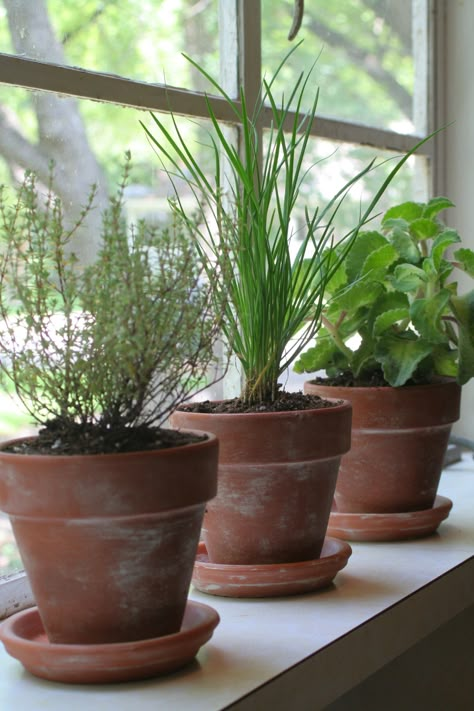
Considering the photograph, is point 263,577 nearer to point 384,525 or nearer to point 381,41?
point 384,525

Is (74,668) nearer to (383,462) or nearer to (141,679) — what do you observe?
(141,679)

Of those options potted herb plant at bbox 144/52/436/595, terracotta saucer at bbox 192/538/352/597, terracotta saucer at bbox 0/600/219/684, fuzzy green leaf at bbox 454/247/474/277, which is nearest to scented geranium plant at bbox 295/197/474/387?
fuzzy green leaf at bbox 454/247/474/277

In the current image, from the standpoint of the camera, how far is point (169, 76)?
1.31m

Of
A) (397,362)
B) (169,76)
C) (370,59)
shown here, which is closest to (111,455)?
(397,362)

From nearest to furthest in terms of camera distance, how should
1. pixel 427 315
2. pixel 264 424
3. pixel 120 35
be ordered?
pixel 264 424
pixel 427 315
pixel 120 35

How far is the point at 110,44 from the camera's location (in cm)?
156

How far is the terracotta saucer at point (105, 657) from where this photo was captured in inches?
27.9

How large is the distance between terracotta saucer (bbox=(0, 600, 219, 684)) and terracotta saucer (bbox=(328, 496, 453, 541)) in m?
0.47

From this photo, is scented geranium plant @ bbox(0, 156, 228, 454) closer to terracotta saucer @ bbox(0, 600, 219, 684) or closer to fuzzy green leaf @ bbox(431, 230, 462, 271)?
terracotta saucer @ bbox(0, 600, 219, 684)

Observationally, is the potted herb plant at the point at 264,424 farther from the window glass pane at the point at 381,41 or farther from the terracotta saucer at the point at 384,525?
the window glass pane at the point at 381,41

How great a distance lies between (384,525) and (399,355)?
23cm

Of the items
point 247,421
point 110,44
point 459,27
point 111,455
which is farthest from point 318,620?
point 459,27

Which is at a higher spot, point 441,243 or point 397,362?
point 441,243

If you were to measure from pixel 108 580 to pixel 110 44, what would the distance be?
1131mm
